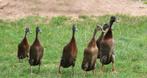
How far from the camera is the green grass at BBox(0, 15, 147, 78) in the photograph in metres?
12.3

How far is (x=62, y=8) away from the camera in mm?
19797

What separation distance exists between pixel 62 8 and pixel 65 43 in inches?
171

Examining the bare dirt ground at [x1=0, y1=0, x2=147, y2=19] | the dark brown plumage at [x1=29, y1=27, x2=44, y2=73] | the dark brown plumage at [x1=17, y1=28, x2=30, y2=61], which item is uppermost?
the dark brown plumage at [x1=29, y1=27, x2=44, y2=73]

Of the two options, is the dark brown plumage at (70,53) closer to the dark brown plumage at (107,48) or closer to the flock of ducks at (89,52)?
the flock of ducks at (89,52)

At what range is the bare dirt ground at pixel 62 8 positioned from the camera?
19469mm

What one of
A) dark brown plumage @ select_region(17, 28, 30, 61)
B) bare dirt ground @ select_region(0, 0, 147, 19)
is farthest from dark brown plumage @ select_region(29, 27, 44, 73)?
bare dirt ground @ select_region(0, 0, 147, 19)

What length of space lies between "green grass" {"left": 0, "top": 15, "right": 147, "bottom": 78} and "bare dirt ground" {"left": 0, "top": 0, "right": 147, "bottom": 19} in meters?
0.55

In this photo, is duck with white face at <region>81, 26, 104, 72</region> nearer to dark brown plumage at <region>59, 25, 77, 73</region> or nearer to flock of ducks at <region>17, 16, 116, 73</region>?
flock of ducks at <region>17, 16, 116, 73</region>

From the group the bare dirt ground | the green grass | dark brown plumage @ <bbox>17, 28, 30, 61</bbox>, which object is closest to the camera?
the green grass

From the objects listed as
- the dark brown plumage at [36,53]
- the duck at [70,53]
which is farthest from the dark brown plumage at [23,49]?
the duck at [70,53]

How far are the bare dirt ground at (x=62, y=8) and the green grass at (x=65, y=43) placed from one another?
1.79 ft

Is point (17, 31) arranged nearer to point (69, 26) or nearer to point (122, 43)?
point (69, 26)

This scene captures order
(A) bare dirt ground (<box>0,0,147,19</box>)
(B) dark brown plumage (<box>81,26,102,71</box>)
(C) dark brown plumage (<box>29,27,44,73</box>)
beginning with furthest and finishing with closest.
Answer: (A) bare dirt ground (<box>0,0,147,19</box>), (C) dark brown plumage (<box>29,27,44,73</box>), (B) dark brown plumage (<box>81,26,102,71</box>)

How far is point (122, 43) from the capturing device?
1562cm
